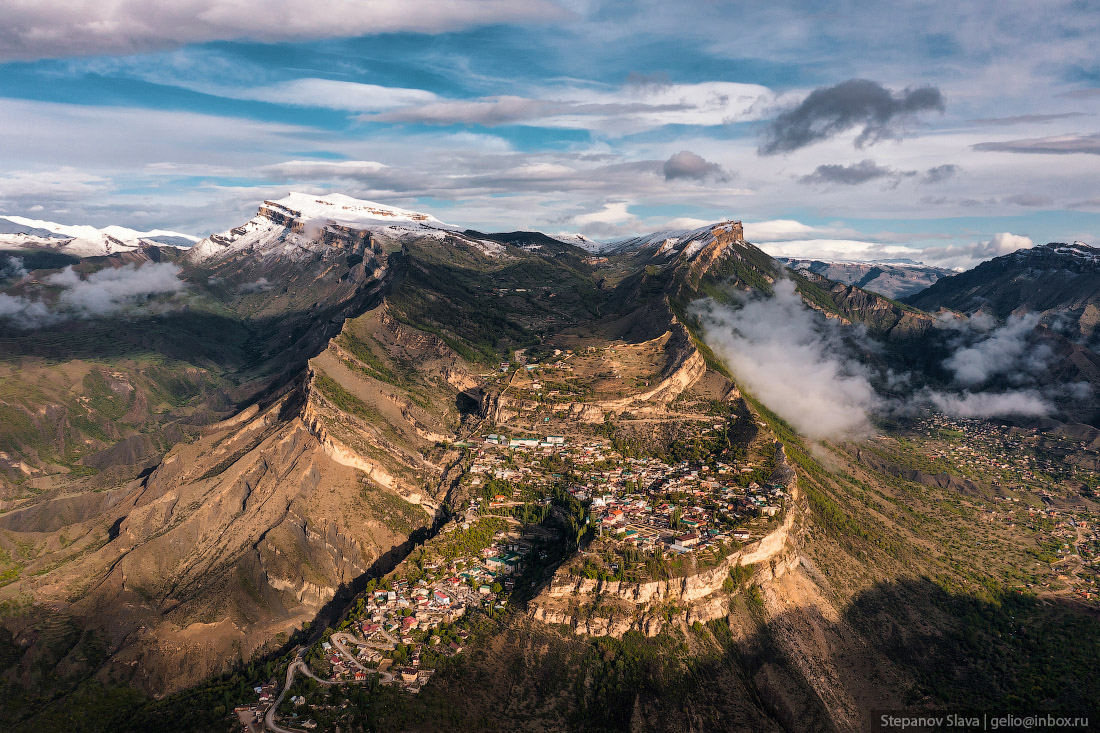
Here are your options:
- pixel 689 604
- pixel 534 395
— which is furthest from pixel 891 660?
pixel 534 395

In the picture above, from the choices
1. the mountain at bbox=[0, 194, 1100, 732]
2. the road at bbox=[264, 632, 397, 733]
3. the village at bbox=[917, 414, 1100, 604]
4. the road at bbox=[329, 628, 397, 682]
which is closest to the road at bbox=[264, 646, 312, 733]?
the road at bbox=[264, 632, 397, 733]

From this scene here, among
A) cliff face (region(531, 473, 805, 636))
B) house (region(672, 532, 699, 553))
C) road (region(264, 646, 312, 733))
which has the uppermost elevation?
house (region(672, 532, 699, 553))

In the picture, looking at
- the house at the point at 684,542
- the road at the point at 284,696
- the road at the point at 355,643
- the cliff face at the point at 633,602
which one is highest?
the house at the point at 684,542

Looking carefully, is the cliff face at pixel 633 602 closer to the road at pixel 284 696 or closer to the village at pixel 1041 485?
the road at pixel 284 696

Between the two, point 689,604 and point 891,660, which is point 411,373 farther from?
point 891,660

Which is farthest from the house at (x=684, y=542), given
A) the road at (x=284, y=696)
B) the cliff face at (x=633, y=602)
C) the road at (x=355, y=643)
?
the road at (x=284, y=696)

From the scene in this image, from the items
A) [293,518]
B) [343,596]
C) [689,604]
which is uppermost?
[689,604]

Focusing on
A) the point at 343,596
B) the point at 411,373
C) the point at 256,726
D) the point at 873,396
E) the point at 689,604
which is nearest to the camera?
the point at 256,726

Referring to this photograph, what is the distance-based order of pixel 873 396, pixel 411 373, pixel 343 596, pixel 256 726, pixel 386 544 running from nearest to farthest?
pixel 256 726 < pixel 343 596 < pixel 386 544 < pixel 411 373 < pixel 873 396

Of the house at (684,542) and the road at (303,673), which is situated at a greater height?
the house at (684,542)

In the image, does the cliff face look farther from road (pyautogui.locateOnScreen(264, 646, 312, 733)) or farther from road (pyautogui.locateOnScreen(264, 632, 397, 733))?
road (pyautogui.locateOnScreen(264, 646, 312, 733))

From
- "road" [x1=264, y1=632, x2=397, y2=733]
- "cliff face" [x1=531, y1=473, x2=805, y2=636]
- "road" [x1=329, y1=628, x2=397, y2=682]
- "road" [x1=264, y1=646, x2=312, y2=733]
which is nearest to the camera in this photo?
"road" [x1=264, y1=646, x2=312, y2=733]
